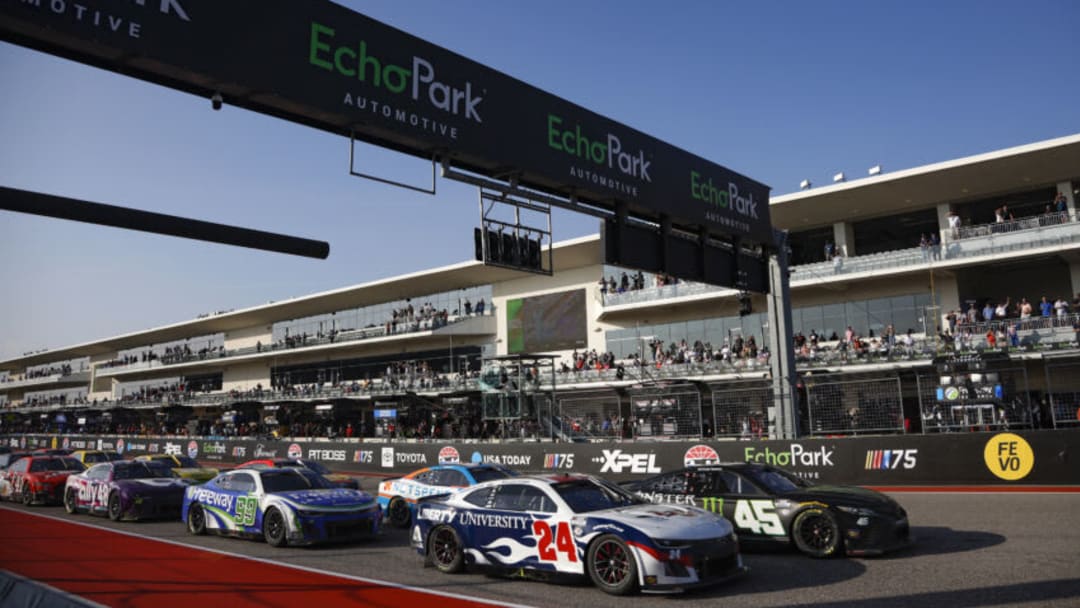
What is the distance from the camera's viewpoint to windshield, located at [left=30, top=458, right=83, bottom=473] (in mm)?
19359

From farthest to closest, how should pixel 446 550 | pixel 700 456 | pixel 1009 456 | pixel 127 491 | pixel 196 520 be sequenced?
pixel 700 456 → pixel 1009 456 → pixel 127 491 → pixel 196 520 → pixel 446 550

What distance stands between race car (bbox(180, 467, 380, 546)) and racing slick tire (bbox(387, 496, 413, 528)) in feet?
6.03

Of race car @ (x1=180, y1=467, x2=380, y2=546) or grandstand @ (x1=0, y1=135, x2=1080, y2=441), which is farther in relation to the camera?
grandstand @ (x1=0, y1=135, x2=1080, y2=441)

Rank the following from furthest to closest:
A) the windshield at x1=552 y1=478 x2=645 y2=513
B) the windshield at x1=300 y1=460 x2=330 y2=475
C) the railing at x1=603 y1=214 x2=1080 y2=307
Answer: the railing at x1=603 y1=214 x2=1080 y2=307 → the windshield at x1=300 y1=460 x2=330 y2=475 → the windshield at x1=552 y1=478 x2=645 y2=513

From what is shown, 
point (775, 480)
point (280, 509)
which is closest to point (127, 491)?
A: point (280, 509)

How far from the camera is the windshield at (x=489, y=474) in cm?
1402

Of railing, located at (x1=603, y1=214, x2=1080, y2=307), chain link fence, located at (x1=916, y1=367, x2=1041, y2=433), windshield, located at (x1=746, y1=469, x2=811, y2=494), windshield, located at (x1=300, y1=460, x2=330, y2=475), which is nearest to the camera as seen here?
windshield, located at (x1=746, y1=469, x2=811, y2=494)

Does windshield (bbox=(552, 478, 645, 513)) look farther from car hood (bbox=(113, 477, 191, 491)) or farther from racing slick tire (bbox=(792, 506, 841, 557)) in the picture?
car hood (bbox=(113, 477, 191, 491))

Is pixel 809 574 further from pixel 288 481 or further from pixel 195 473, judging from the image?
pixel 195 473

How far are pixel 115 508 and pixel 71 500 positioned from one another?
226cm

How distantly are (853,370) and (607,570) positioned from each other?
24811mm

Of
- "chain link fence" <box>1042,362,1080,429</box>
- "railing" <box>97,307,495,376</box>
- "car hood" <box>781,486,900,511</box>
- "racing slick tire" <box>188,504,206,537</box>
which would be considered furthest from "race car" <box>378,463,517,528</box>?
"railing" <box>97,307,495,376</box>

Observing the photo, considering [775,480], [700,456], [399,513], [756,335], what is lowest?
[399,513]

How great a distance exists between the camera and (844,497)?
10.2 metres
